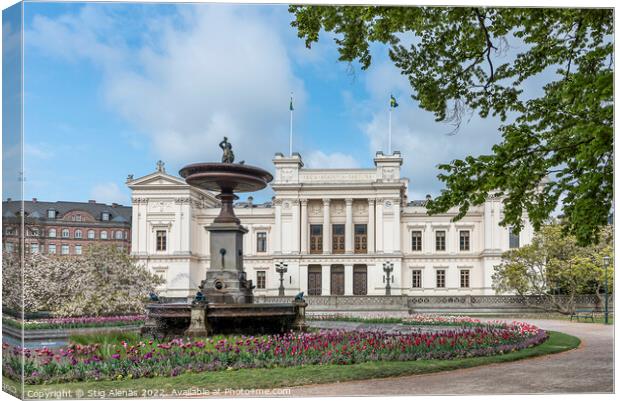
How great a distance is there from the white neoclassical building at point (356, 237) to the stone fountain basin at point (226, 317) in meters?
37.8

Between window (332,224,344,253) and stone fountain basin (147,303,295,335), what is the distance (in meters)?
40.0

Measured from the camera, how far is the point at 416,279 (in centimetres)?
5506

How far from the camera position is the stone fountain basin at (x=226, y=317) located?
14.3 meters

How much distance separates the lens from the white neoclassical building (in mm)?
53312

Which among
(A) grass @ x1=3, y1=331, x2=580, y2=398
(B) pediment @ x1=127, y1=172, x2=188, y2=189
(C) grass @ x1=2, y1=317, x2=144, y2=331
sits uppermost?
(B) pediment @ x1=127, y1=172, x2=188, y2=189

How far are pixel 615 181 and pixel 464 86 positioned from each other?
2.67 metres

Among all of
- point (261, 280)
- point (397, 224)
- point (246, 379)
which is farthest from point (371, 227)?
point (246, 379)

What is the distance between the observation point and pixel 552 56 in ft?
36.0

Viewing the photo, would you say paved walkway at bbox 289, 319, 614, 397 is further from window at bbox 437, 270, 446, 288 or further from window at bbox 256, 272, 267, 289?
window at bbox 437, 270, 446, 288

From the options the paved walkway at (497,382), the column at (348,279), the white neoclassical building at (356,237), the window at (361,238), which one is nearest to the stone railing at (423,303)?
the white neoclassical building at (356,237)

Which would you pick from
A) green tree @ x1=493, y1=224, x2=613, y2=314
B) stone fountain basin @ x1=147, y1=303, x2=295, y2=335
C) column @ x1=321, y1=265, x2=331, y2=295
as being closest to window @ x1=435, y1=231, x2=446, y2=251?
column @ x1=321, y1=265, x2=331, y2=295

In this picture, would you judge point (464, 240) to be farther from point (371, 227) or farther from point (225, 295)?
point (225, 295)

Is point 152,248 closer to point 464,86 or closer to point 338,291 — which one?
point 338,291

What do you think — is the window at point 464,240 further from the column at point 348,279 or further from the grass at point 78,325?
the grass at point 78,325
